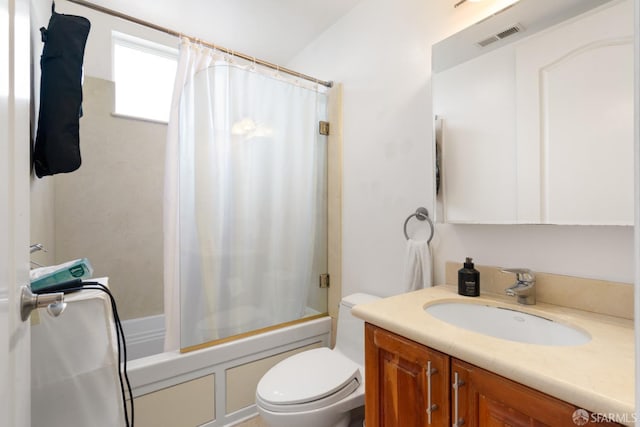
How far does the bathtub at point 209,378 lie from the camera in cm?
139

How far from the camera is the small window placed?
7.38 ft

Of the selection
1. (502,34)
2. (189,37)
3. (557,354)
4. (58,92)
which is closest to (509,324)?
(557,354)

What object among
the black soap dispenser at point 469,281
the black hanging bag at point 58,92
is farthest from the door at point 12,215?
the black soap dispenser at point 469,281

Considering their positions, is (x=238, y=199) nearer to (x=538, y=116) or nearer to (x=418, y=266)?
(x=418, y=266)

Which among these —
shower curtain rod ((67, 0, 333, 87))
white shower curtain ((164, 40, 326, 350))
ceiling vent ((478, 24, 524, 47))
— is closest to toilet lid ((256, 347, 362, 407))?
white shower curtain ((164, 40, 326, 350))

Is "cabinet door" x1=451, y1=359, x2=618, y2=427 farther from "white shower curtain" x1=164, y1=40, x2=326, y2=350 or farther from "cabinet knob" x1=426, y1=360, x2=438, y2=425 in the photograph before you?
"white shower curtain" x1=164, y1=40, x2=326, y2=350

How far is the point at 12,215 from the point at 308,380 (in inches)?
47.3

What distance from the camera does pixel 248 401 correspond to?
1.68m

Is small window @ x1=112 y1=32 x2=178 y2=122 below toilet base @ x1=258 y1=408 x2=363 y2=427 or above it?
above

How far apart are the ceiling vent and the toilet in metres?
1.44

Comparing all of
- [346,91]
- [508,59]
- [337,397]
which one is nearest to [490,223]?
[508,59]

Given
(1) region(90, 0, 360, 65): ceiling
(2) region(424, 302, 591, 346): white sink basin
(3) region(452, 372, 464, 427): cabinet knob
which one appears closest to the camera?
(3) region(452, 372, 464, 427): cabinet knob

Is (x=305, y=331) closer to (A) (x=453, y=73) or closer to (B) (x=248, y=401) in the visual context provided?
(B) (x=248, y=401)

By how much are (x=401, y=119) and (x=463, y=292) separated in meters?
0.95
